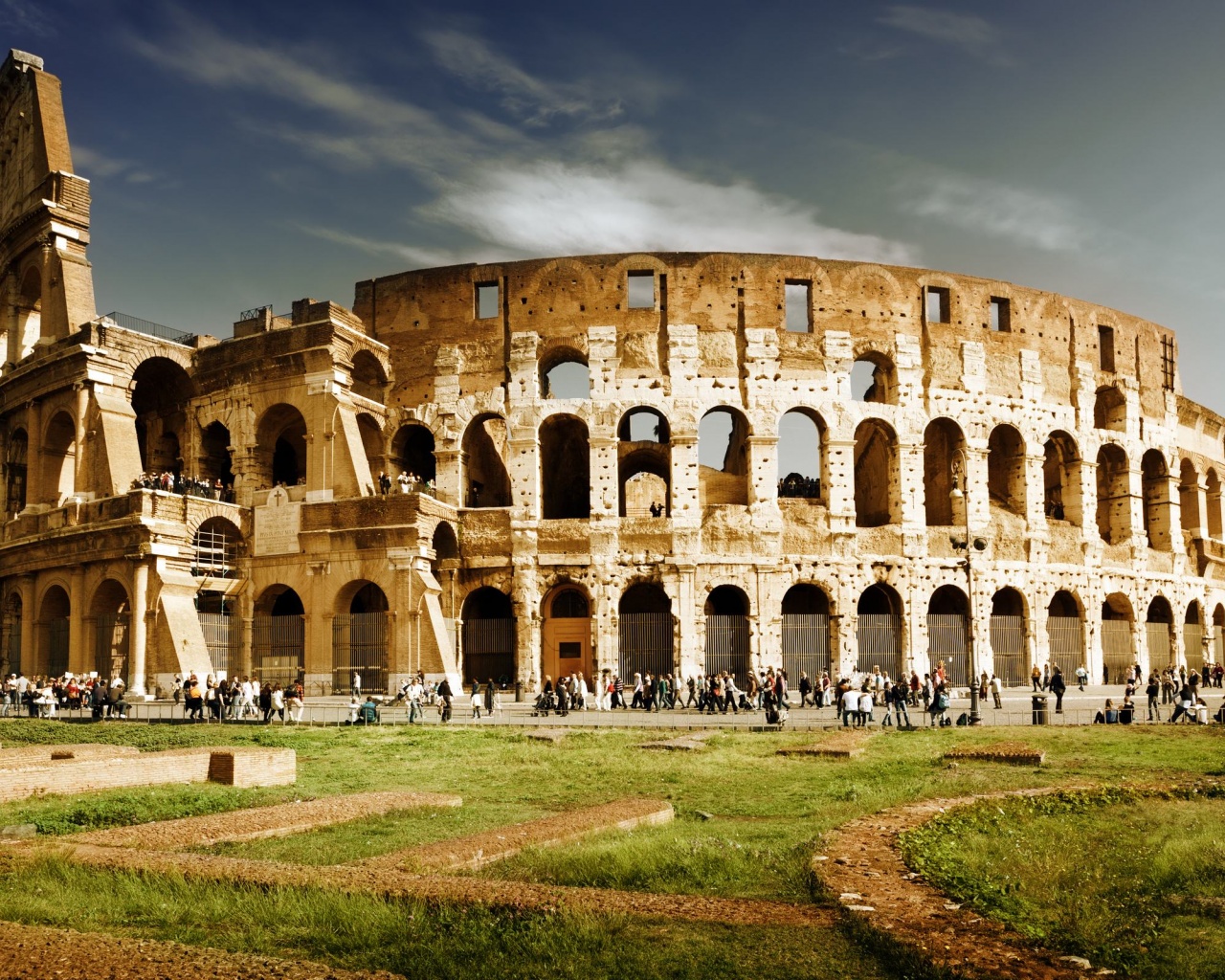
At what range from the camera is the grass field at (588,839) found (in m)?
5.61

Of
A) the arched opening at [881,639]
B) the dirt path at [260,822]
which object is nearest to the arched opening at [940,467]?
the arched opening at [881,639]

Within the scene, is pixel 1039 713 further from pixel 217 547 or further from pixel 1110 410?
pixel 217 547

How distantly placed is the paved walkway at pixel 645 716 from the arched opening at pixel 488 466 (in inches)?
268

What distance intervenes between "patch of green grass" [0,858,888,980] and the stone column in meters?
20.3

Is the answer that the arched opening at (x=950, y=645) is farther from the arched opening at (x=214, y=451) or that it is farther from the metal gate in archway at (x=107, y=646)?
the metal gate in archway at (x=107, y=646)

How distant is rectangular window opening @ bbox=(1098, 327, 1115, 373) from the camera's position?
33.8 meters

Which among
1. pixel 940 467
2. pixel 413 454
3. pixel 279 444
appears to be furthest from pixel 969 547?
pixel 279 444

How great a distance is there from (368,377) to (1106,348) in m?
22.1

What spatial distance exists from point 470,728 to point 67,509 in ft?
46.6

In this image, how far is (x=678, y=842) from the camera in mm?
8359

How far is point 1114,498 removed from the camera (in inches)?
1340

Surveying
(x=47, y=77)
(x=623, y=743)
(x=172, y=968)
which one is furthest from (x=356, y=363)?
(x=172, y=968)

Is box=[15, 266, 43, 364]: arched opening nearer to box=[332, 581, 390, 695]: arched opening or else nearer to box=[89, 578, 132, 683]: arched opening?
box=[89, 578, 132, 683]: arched opening

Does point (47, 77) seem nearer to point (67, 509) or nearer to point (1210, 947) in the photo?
point (67, 509)
